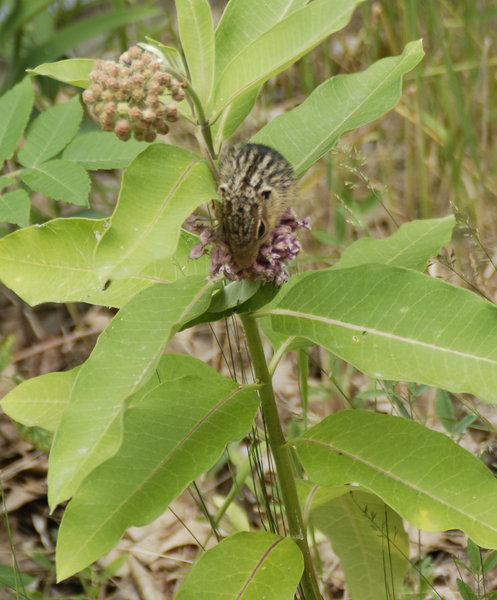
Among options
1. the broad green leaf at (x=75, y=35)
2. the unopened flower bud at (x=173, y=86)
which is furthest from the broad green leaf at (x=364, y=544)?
the broad green leaf at (x=75, y=35)

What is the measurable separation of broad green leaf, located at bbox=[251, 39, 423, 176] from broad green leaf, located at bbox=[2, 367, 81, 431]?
0.75 m

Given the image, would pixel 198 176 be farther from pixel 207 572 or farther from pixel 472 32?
pixel 472 32

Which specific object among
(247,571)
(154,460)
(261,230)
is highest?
(261,230)

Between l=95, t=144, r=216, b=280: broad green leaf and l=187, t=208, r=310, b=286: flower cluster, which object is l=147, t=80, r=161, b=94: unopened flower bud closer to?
l=95, t=144, r=216, b=280: broad green leaf

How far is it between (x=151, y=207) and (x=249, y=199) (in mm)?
279

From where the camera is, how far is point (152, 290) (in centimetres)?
115

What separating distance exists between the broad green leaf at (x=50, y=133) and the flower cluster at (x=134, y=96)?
0.80 m

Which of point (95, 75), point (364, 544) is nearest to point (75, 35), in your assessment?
point (95, 75)

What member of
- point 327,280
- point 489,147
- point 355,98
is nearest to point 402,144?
point 489,147

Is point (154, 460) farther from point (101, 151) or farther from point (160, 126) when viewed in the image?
point (101, 151)

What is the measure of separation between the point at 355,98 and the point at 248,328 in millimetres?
576

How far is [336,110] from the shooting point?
1.33 m

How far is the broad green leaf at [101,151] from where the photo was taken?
1.68m

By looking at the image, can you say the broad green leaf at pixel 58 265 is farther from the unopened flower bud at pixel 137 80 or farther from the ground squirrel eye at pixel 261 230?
the unopened flower bud at pixel 137 80
